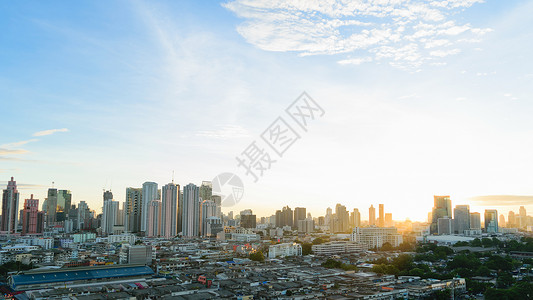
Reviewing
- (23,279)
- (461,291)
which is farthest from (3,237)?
(461,291)

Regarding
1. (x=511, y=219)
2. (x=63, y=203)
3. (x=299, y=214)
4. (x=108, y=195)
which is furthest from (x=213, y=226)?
(x=511, y=219)

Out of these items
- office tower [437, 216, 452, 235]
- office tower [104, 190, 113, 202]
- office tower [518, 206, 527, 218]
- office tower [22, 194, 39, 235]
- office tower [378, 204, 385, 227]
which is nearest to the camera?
office tower [22, 194, 39, 235]

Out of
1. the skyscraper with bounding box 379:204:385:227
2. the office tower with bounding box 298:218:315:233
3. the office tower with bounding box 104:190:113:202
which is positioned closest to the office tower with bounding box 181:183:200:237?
the office tower with bounding box 298:218:315:233

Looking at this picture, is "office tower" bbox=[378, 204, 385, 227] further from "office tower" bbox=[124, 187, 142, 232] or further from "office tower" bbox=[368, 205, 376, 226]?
"office tower" bbox=[124, 187, 142, 232]

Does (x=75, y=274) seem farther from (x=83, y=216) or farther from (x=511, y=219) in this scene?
(x=511, y=219)

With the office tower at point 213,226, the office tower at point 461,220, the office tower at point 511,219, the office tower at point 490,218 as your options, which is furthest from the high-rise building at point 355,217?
the office tower at point 511,219

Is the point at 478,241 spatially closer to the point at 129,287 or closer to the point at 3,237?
the point at 129,287
